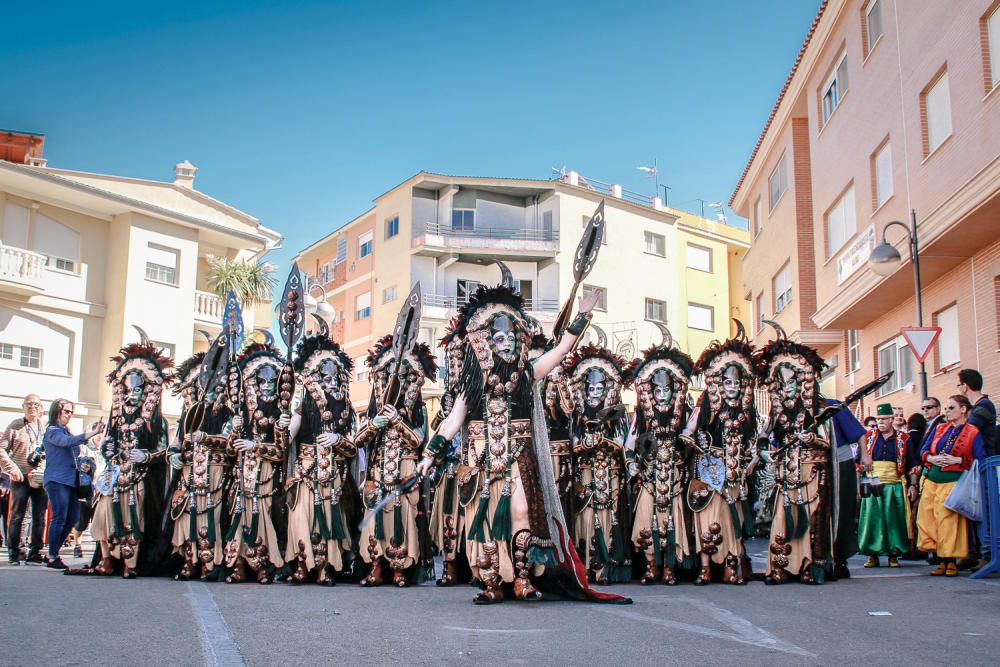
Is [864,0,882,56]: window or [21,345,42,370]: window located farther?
[21,345,42,370]: window

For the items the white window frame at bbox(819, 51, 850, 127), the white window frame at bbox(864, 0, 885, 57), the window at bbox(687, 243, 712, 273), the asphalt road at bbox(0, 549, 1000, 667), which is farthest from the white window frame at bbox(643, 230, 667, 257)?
the asphalt road at bbox(0, 549, 1000, 667)

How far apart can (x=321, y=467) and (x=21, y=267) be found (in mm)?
21673

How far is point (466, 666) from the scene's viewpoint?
508 centimetres

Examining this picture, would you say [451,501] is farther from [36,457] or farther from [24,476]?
[24,476]

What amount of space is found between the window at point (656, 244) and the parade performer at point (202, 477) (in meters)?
36.0

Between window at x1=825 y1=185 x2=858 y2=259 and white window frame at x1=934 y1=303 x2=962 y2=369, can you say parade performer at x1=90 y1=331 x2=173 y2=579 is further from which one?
window at x1=825 y1=185 x2=858 y2=259

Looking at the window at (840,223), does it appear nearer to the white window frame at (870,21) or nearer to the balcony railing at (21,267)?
the white window frame at (870,21)

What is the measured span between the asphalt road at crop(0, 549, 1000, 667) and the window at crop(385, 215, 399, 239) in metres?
35.4

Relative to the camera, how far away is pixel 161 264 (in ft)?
106

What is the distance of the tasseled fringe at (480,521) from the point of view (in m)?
7.77

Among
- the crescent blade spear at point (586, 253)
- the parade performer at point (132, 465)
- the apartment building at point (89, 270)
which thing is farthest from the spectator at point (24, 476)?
the apartment building at point (89, 270)

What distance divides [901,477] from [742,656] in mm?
7954

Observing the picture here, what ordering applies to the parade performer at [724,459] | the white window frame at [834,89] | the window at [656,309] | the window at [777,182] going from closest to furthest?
the parade performer at [724,459]
the white window frame at [834,89]
the window at [777,182]
the window at [656,309]

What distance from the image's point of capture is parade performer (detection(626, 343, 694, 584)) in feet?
32.2
